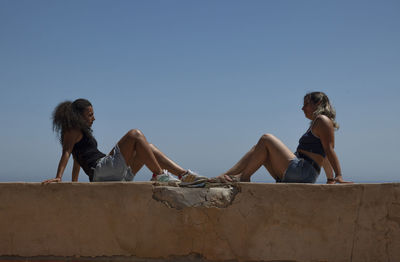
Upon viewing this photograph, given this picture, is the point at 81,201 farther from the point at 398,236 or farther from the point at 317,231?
the point at 398,236

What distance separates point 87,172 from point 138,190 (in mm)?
1174

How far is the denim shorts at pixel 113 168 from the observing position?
3.53 meters

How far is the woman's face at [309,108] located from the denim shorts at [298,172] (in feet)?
2.01

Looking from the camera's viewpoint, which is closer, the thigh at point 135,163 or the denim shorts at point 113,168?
the denim shorts at point 113,168

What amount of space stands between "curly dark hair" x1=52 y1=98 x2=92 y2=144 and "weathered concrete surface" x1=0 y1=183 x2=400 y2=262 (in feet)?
3.04

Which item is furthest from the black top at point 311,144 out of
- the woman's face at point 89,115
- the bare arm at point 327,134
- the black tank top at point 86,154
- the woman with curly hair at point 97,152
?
the woman's face at point 89,115

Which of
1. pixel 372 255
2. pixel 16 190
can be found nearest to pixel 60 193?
pixel 16 190

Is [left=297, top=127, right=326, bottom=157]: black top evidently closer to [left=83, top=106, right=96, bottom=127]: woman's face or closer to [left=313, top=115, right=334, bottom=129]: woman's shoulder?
[left=313, top=115, right=334, bottom=129]: woman's shoulder

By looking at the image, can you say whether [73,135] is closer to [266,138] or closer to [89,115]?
[89,115]

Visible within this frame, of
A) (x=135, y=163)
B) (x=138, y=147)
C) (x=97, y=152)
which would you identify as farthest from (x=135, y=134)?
(x=97, y=152)

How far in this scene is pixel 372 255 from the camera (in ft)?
8.93

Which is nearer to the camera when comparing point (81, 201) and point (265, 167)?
point (81, 201)

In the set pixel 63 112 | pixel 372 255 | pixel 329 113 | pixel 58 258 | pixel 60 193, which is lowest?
pixel 58 258

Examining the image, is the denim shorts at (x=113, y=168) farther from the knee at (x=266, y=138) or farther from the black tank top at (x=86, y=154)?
the knee at (x=266, y=138)
